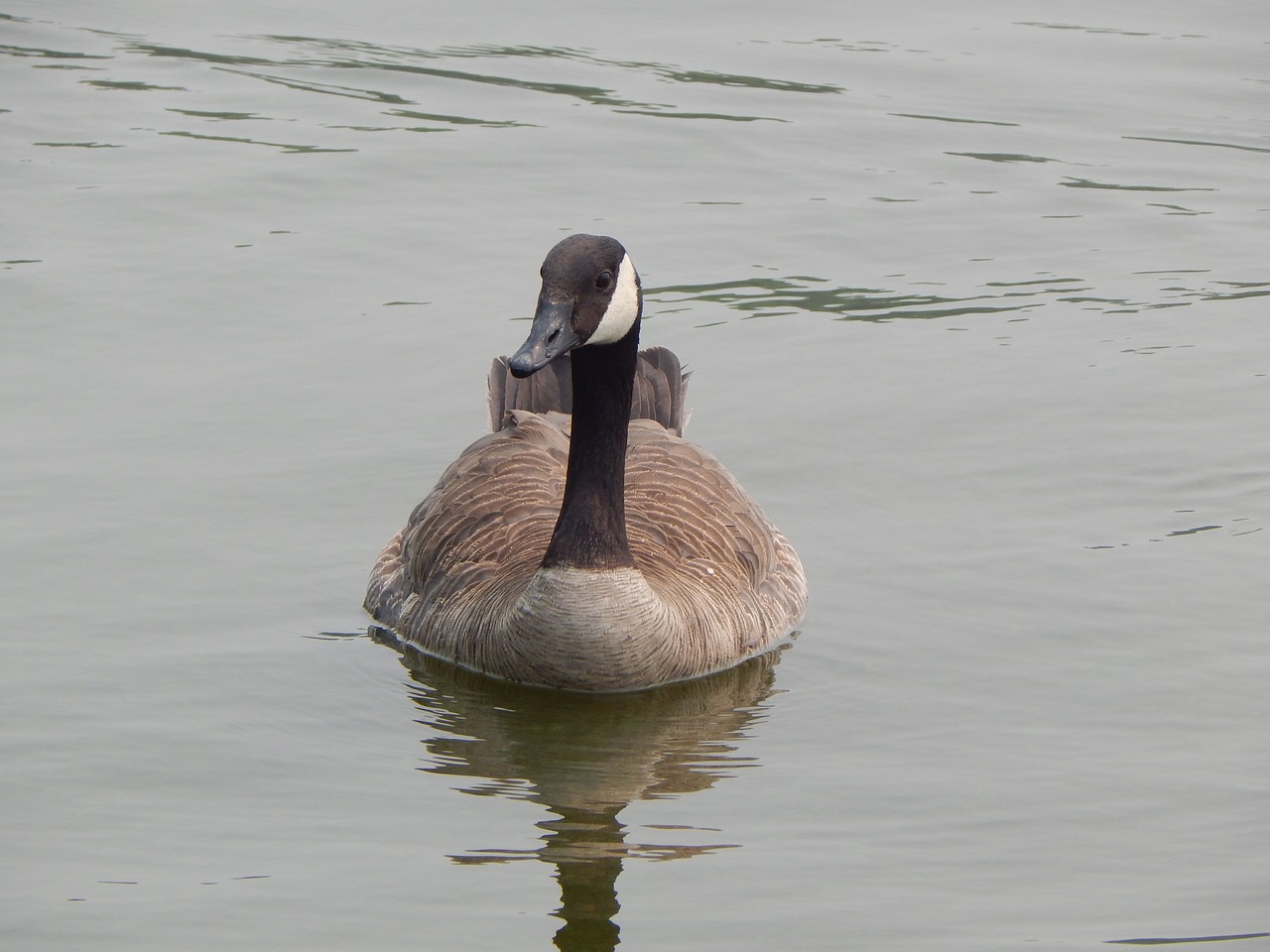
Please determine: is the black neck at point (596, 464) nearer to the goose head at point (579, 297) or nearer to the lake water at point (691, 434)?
the goose head at point (579, 297)

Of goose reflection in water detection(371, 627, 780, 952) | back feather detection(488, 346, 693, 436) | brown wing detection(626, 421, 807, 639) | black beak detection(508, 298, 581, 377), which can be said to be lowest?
goose reflection in water detection(371, 627, 780, 952)

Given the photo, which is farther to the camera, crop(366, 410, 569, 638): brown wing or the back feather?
the back feather

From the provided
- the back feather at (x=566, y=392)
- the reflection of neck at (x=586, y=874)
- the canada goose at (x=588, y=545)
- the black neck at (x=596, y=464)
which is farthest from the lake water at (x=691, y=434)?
the back feather at (x=566, y=392)

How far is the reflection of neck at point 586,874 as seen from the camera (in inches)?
284

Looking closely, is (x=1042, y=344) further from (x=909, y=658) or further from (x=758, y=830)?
(x=758, y=830)

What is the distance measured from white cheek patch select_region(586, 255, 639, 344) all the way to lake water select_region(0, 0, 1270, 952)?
1672 millimetres

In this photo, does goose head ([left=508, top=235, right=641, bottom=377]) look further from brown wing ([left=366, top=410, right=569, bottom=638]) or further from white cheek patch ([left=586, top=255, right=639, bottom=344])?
brown wing ([left=366, top=410, right=569, bottom=638])

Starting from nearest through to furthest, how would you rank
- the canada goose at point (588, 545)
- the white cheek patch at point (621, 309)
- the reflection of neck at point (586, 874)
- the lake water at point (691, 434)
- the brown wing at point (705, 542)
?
the reflection of neck at point (586, 874) → the lake water at point (691, 434) → the white cheek patch at point (621, 309) → the canada goose at point (588, 545) → the brown wing at point (705, 542)

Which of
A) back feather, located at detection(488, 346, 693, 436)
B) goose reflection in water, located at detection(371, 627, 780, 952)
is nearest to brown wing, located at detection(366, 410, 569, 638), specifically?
goose reflection in water, located at detection(371, 627, 780, 952)

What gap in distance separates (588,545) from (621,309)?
1.09 m

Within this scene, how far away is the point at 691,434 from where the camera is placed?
1281 cm

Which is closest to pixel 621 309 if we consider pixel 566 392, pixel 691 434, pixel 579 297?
pixel 579 297

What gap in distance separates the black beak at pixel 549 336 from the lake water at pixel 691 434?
5.50 feet

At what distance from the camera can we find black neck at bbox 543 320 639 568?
9.53m
